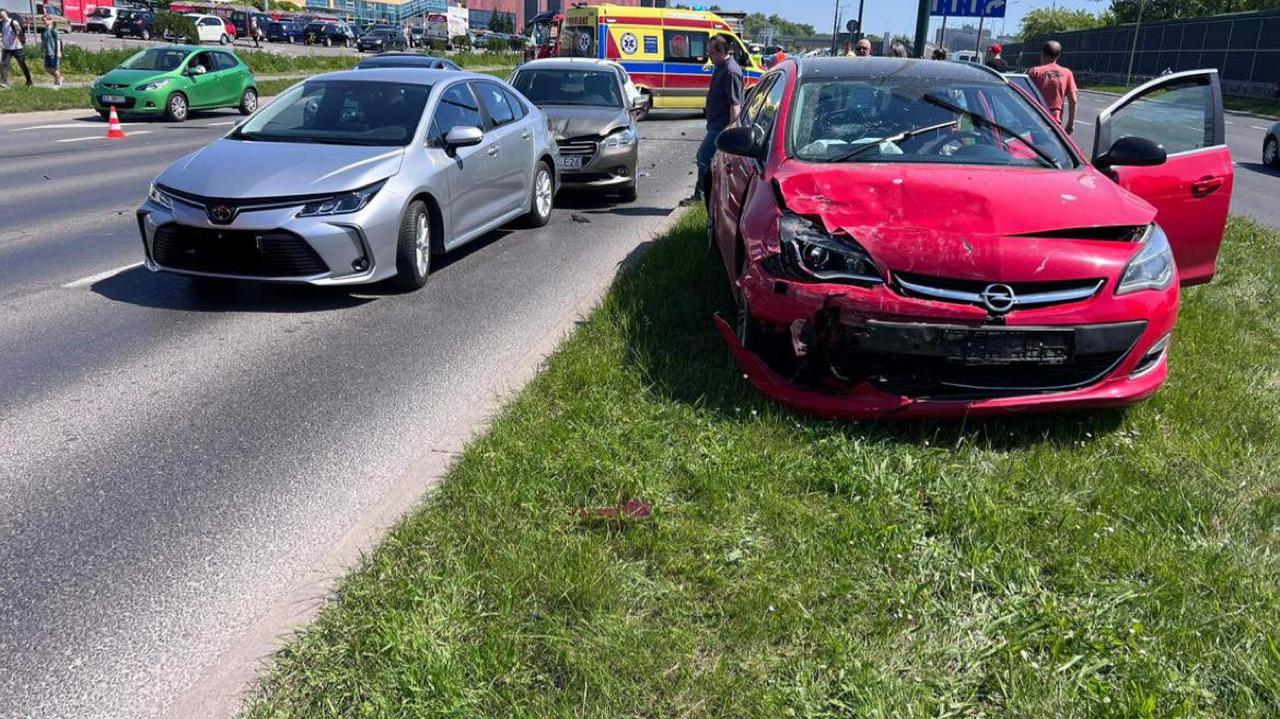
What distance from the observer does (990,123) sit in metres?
5.81

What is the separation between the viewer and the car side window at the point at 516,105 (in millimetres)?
9914

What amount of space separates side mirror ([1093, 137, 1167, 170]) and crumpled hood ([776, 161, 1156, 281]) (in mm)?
432

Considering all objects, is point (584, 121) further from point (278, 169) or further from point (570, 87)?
point (278, 169)

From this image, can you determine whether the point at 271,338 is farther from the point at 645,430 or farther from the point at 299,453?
the point at 645,430

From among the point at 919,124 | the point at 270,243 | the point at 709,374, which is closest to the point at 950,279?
the point at 709,374

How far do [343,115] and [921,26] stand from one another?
32.6 ft

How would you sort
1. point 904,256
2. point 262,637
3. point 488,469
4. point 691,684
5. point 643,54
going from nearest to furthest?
point 691,684
point 262,637
point 488,469
point 904,256
point 643,54

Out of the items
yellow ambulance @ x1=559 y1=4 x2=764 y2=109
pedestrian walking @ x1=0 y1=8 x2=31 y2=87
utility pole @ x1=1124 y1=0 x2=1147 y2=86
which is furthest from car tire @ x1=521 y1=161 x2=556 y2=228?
utility pole @ x1=1124 y1=0 x2=1147 y2=86

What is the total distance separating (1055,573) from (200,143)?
58.9 ft

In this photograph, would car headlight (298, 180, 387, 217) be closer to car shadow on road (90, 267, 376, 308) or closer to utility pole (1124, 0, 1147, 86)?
car shadow on road (90, 267, 376, 308)

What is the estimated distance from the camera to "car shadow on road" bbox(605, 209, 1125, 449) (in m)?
4.62

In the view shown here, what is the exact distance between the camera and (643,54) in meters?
25.9

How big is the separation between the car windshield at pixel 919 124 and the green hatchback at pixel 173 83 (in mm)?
19284

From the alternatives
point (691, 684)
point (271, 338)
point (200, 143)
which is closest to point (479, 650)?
point (691, 684)
